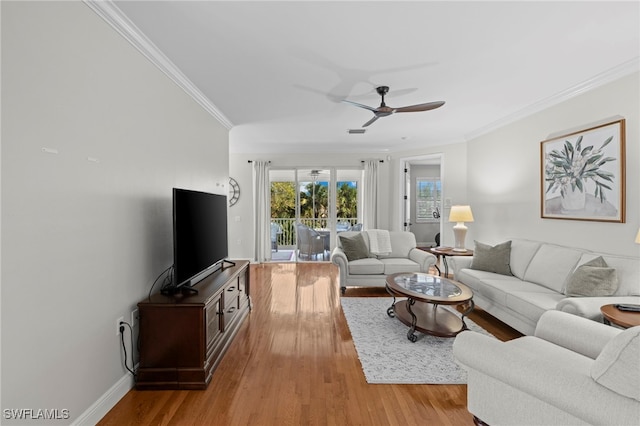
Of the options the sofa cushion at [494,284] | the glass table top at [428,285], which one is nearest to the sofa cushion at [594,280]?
the sofa cushion at [494,284]

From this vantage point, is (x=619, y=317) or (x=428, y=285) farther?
(x=428, y=285)

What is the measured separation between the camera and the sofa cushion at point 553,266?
3.00 metres

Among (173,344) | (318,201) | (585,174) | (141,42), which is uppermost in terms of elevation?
(141,42)

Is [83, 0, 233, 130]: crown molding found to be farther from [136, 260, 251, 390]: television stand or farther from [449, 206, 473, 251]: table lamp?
[449, 206, 473, 251]: table lamp

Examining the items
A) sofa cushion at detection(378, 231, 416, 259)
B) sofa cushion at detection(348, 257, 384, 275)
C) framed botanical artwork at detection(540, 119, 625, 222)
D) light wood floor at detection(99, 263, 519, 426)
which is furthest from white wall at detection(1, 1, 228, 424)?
framed botanical artwork at detection(540, 119, 625, 222)

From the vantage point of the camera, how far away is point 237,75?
293cm

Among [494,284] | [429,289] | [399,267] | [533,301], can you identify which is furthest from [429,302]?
[399,267]

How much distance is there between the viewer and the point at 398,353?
2682 millimetres

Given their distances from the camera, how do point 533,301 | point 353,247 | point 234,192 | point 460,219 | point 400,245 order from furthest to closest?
point 234,192, point 400,245, point 460,219, point 353,247, point 533,301

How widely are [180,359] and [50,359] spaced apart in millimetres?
837

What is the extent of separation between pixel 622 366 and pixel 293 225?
6210 millimetres

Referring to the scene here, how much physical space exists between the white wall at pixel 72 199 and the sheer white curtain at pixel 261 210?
4.19 meters

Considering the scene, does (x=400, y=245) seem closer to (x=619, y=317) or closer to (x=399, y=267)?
(x=399, y=267)

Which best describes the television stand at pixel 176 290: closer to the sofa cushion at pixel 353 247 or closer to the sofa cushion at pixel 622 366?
the sofa cushion at pixel 622 366
